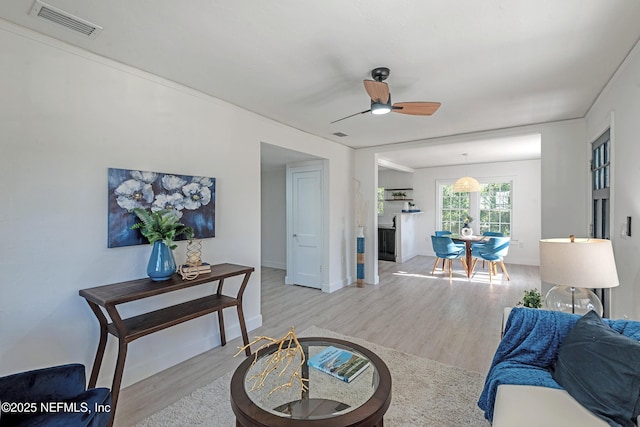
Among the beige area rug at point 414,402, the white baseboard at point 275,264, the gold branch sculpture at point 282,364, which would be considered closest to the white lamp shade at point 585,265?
the beige area rug at point 414,402

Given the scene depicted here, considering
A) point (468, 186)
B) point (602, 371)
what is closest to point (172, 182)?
point (602, 371)

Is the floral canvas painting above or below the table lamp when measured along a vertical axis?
above

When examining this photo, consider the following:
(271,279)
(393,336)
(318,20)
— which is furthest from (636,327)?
(271,279)

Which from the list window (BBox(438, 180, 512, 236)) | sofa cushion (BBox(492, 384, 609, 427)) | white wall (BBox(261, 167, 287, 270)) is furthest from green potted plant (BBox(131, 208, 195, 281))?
window (BBox(438, 180, 512, 236))

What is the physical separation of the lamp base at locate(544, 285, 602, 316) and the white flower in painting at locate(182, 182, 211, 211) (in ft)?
9.79

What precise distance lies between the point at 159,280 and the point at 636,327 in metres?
2.96

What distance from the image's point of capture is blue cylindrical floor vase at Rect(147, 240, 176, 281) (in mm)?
2303

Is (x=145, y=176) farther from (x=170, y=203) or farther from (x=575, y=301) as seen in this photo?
(x=575, y=301)

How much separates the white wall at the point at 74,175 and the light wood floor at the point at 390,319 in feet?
1.01

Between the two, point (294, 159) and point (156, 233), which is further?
point (294, 159)

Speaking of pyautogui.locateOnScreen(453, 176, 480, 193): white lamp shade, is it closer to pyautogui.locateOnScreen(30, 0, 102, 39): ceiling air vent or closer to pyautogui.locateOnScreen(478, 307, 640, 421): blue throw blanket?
pyautogui.locateOnScreen(478, 307, 640, 421): blue throw blanket

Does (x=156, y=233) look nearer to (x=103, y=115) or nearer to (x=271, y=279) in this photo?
(x=103, y=115)

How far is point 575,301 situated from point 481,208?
6055 mm

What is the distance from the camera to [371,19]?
1785 millimetres
